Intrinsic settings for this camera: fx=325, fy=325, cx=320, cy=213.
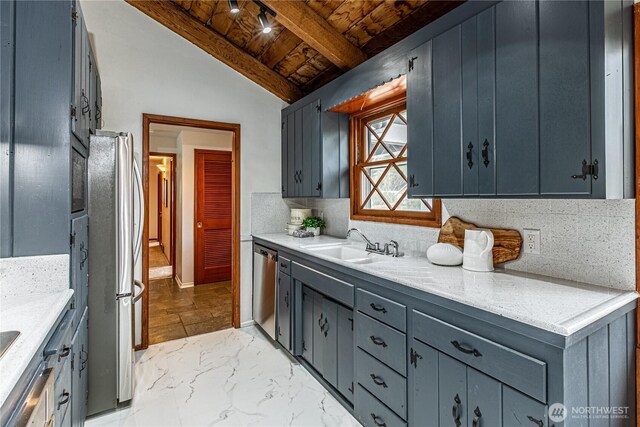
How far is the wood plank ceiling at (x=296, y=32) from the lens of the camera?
234 cm

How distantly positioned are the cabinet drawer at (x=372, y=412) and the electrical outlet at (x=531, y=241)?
3.64 ft

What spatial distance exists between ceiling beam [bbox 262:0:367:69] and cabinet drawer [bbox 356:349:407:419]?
7.36 feet

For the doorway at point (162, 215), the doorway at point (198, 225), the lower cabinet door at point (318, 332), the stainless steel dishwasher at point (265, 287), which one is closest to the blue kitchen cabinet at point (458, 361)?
the lower cabinet door at point (318, 332)

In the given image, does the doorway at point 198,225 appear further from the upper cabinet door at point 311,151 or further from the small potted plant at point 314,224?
the upper cabinet door at point 311,151

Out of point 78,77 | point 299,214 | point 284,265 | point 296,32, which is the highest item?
point 296,32

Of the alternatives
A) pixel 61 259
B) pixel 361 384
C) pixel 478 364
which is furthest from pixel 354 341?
pixel 61 259

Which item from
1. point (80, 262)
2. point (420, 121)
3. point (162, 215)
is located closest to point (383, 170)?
point (420, 121)

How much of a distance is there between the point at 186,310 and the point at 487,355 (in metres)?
3.61

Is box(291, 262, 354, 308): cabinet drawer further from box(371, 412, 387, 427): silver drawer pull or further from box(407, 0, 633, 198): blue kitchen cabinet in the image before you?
box(407, 0, 633, 198): blue kitchen cabinet

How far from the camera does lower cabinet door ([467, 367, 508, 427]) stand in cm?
123

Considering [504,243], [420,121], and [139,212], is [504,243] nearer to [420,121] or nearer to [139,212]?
[420,121]

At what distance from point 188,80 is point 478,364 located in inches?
133

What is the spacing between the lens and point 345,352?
2152mm

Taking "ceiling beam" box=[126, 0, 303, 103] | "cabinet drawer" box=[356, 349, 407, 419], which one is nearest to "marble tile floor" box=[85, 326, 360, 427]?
"cabinet drawer" box=[356, 349, 407, 419]
